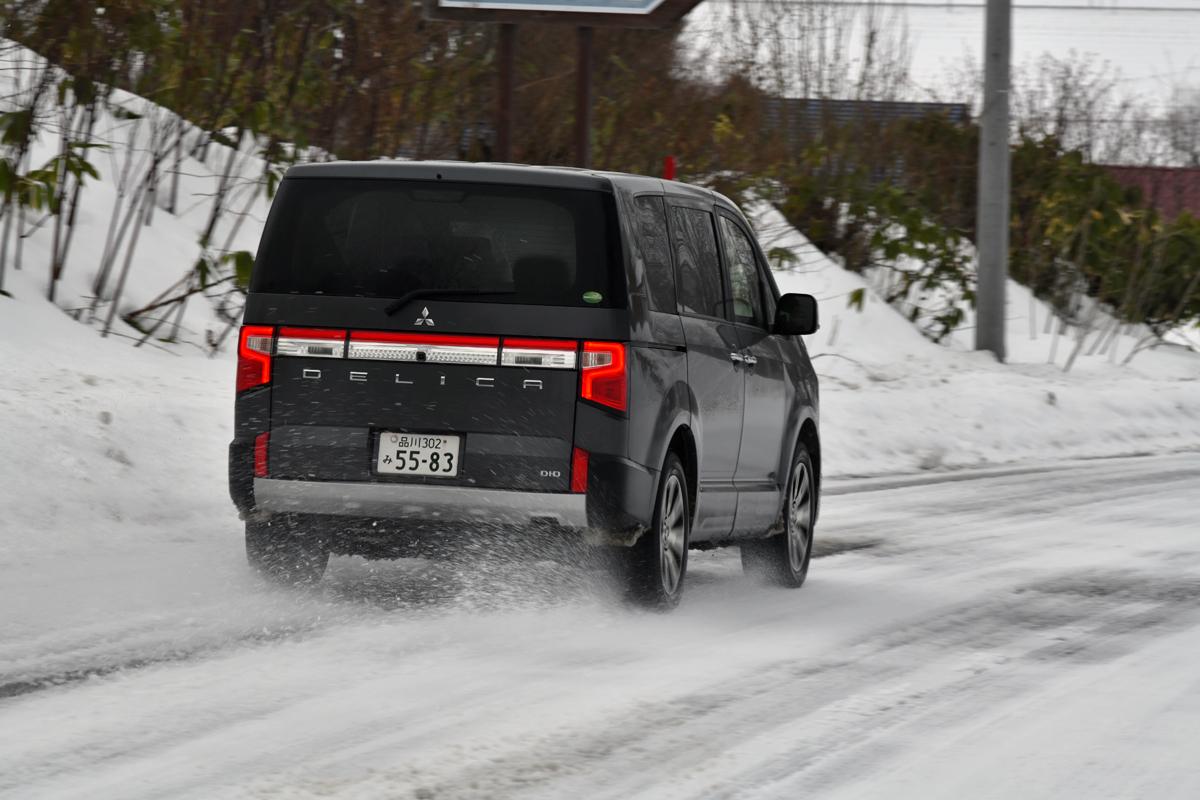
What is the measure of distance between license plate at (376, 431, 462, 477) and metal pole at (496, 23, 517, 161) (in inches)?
327

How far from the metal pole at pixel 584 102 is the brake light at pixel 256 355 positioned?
8.17 m

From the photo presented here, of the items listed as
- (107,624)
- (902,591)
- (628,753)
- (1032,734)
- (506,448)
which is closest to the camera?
(628,753)

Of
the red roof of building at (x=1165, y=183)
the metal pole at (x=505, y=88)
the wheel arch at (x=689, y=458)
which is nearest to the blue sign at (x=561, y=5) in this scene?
the metal pole at (x=505, y=88)

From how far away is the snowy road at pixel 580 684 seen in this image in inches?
211

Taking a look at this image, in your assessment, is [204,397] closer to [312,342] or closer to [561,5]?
[312,342]

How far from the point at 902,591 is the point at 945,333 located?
17.0 m

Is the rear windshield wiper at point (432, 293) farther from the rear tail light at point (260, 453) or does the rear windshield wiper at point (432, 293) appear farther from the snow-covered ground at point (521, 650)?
the snow-covered ground at point (521, 650)

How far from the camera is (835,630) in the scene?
8281 mm

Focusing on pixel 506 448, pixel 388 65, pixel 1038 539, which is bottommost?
pixel 1038 539

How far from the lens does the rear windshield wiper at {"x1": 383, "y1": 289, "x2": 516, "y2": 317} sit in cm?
789

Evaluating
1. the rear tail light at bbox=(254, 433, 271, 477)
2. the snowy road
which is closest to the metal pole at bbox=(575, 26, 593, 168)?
the snowy road

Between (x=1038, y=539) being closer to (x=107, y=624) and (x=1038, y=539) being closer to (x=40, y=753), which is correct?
(x=107, y=624)

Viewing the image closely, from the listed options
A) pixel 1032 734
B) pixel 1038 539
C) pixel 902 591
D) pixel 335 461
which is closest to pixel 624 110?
pixel 1038 539

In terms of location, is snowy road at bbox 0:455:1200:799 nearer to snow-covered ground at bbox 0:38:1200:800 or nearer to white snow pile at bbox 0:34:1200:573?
snow-covered ground at bbox 0:38:1200:800
